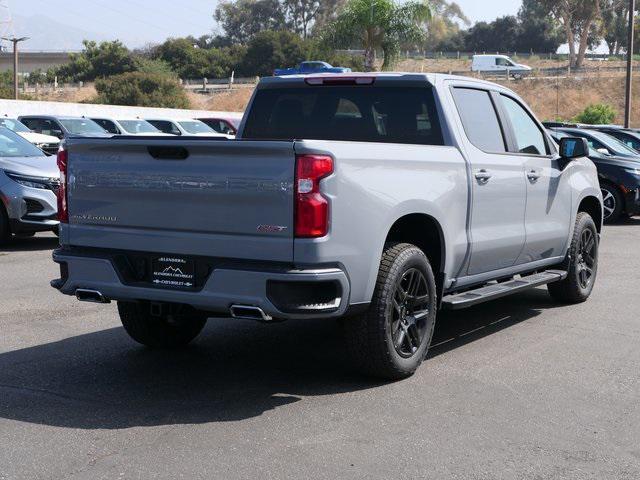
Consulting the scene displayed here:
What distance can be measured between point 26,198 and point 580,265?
267 inches

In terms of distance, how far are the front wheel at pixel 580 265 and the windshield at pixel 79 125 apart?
15747 mm

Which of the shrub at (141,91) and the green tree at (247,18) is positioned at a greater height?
the green tree at (247,18)

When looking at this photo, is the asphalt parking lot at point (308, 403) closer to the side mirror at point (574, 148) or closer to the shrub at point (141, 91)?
the side mirror at point (574, 148)

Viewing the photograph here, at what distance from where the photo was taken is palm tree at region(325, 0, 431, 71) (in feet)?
151

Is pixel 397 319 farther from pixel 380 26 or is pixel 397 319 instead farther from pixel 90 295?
pixel 380 26

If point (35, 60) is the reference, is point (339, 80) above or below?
below

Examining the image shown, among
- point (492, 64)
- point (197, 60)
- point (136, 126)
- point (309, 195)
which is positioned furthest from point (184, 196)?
point (197, 60)

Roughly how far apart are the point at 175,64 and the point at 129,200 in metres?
99.1

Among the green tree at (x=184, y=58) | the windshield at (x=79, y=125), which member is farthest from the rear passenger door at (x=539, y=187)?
the green tree at (x=184, y=58)

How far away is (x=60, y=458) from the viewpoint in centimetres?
480

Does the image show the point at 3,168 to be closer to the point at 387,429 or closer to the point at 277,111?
the point at 277,111

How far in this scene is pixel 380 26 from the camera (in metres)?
46.4

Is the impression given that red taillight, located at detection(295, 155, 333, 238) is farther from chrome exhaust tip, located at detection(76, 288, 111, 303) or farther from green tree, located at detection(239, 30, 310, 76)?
green tree, located at detection(239, 30, 310, 76)

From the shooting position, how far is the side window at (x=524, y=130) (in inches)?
317
